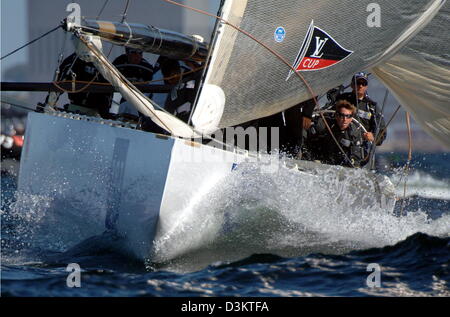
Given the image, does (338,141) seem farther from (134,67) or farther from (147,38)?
(134,67)

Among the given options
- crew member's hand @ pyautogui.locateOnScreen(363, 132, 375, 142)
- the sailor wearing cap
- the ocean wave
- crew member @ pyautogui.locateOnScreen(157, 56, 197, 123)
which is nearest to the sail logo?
crew member @ pyautogui.locateOnScreen(157, 56, 197, 123)

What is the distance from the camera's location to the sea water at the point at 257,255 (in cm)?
457

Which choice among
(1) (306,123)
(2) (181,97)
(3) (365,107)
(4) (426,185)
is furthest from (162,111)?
(4) (426,185)

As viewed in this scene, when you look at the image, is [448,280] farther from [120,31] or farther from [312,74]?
[120,31]

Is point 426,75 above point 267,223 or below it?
above

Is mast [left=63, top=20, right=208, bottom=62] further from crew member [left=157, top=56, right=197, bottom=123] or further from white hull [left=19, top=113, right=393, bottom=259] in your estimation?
white hull [left=19, top=113, right=393, bottom=259]

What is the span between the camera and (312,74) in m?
6.00

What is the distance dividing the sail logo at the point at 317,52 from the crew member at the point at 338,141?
67cm

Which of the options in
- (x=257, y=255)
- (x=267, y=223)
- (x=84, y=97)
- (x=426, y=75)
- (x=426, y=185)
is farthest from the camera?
(x=426, y=185)

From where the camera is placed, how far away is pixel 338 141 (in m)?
6.73

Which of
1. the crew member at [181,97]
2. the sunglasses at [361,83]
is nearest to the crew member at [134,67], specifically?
the crew member at [181,97]

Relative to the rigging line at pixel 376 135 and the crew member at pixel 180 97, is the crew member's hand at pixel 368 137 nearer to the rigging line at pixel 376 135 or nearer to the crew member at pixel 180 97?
the rigging line at pixel 376 135

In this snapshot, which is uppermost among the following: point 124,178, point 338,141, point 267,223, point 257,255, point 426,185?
point 426,185

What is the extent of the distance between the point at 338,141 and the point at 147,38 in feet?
5.51
